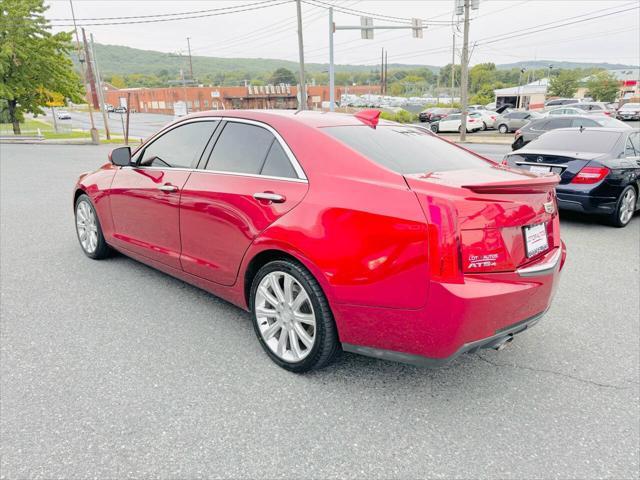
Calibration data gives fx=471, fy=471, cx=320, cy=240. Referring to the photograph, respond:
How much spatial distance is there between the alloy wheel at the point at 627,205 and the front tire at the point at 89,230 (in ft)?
22.8

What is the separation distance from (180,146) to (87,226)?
202 centimetres

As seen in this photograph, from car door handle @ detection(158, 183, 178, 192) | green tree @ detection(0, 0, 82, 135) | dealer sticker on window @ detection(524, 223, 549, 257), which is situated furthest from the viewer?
green tree @ detection(0, 0, 82, 135)

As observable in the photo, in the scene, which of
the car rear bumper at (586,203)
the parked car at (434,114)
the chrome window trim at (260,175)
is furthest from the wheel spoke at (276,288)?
the parked car at (434,114)

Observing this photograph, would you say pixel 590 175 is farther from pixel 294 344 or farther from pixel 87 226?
pixel 87 226

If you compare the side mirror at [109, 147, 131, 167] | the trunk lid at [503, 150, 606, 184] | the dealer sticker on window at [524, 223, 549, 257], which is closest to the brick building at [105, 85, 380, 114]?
the trunk lid at [503, 150, 606, 184]

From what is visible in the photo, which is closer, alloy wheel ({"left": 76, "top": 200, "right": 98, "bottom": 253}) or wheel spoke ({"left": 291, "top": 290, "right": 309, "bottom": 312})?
wheel spoke ({"left": 291, "top": 290, "right": 309, "bottom": 312})

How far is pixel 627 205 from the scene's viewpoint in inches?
A: 276

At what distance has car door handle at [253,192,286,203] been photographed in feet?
9.49

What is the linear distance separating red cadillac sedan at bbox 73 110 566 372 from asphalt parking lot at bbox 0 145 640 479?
33 centimetres

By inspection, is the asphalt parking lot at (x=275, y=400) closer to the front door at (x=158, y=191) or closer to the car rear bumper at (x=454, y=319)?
the car rear bumper at (x=454, y=319)

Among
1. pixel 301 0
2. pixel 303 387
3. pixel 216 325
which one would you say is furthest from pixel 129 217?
pixel 301 0

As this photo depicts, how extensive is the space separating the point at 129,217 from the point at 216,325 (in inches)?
57.4

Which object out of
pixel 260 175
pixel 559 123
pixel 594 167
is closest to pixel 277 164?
pixel 260 175

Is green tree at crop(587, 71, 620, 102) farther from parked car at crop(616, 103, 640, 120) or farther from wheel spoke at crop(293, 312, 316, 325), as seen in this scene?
wheel spoke at crop(293, 312, 316, 325)
